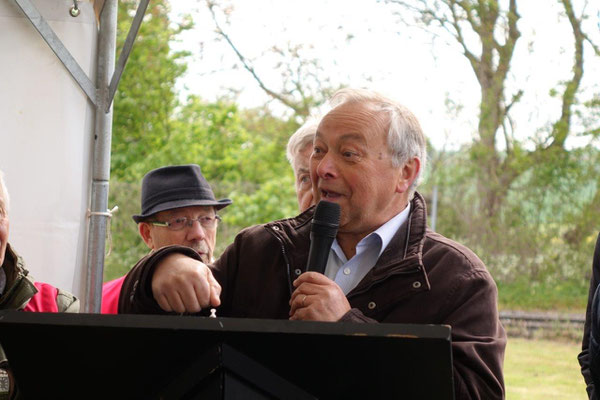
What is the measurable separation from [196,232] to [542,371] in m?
4.23

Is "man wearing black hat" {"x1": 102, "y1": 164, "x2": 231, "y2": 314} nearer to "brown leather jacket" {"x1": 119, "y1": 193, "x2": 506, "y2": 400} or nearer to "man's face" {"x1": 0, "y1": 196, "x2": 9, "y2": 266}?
"man's face" {"x1": 0, "y1": 196, "x2": 9, "y2": 266}

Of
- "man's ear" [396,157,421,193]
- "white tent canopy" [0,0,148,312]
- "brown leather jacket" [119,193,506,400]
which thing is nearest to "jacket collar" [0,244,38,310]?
"brown leather jacket" [119,193,506,400]

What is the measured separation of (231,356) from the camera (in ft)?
4.33

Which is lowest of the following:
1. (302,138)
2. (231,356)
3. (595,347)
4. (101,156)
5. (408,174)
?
(595,347)

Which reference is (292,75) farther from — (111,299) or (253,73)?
(111,299)

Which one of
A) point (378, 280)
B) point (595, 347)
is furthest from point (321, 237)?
point (595, 347)

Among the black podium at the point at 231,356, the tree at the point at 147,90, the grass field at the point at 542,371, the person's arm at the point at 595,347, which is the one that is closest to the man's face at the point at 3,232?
the black podium at the point at 231,356

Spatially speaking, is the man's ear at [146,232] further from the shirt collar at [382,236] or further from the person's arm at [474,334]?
the person's arm at [474,334]

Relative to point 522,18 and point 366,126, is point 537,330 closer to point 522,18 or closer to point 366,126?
point 522,18

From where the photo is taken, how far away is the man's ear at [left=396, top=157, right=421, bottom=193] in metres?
2.27

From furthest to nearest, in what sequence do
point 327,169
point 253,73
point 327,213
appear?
point 253,73, point 327,169, point 327,213

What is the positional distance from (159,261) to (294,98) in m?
6.62

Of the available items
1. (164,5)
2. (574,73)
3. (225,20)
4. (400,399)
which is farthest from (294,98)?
(400,399)

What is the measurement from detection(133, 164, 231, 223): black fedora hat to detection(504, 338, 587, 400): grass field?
3837 millimetres
